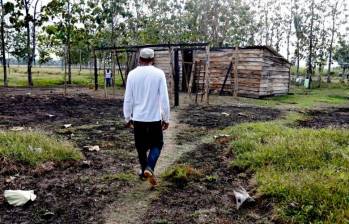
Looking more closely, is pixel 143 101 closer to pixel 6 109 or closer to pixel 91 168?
pixel 91 168

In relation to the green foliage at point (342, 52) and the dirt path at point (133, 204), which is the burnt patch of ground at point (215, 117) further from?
the green foliage at point (342, 52)

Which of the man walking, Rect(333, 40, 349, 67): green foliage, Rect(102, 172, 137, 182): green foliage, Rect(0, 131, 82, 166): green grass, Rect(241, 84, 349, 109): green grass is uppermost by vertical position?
Rect(333, 40, 349, 67): green foliage

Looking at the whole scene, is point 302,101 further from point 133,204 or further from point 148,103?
point 133,204

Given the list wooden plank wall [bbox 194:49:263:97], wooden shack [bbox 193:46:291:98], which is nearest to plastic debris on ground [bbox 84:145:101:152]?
wooden shack [bbox 193:46:291:98]

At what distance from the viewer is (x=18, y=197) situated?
5684mm

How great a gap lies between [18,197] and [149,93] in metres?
2.53

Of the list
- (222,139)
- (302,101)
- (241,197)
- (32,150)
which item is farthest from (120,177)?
(302,101)

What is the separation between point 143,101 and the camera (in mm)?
6312

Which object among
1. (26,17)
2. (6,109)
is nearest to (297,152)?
(6,109)

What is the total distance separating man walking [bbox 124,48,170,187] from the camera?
6270 mm

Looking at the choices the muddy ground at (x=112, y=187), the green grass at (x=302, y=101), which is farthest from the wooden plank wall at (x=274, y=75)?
the muddy ground at (x=112, y=187)

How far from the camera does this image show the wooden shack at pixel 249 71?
26312 millimetres

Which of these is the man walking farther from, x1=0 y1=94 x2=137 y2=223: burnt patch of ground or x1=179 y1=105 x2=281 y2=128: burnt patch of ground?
x1=179 y1=105 x2=281 y2=128: burnt patch of ground

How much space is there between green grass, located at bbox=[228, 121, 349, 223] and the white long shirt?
203 centimetres
